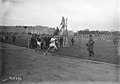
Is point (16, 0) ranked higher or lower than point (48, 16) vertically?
higher

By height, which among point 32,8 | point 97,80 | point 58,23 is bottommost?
point 97,80

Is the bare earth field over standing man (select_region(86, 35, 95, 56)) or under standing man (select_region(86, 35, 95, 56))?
under

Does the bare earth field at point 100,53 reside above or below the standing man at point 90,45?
below

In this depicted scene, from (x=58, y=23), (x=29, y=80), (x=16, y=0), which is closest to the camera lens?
(x=29, y=80)

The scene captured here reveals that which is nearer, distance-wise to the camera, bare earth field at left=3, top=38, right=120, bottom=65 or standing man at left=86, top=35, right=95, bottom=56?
bare earth field at left=3, top=38, right=120, bottom=65

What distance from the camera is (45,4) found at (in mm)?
3895

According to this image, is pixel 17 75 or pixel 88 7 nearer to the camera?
pixel 17 75

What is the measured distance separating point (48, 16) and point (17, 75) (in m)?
1.79

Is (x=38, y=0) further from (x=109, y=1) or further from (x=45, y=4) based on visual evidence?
(x=109, y=1)

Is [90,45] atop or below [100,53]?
atop

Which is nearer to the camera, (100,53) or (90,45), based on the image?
(90,45)

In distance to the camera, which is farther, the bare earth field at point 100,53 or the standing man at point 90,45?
the standing man at point 90,45

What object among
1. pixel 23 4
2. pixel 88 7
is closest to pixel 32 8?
pixel 23 4

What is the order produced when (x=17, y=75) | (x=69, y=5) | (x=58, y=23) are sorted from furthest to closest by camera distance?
(x=58, y=23) < (x=69, y=5) < (x=17, y=75)
